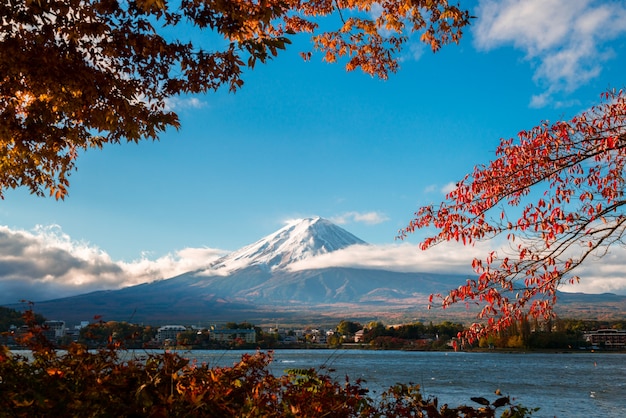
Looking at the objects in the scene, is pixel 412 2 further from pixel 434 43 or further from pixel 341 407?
pixel 341 407

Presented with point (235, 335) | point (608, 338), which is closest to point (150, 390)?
point (235, 335)

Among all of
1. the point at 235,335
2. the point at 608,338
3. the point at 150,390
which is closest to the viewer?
the point at 150,390

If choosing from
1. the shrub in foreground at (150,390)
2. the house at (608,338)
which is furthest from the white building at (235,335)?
the house at (608,338)

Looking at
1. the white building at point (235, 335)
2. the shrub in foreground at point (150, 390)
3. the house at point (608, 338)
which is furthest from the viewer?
the house at point (608, 338)

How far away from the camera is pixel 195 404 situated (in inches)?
134

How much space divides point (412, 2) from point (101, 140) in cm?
591

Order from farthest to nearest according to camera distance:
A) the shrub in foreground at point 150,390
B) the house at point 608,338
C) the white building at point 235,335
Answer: the house at point 608,338 → the white building at point 235,335 → the shrub in foreground at point 150,390

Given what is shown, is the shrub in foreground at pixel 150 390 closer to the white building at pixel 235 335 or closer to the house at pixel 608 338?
the white building at pixel 235 335

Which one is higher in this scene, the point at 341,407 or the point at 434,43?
the point at 434,43

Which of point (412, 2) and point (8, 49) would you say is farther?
point (412, 2)

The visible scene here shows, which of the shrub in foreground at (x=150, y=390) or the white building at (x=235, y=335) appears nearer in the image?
the shrub in foreground at (x=150, y=390)

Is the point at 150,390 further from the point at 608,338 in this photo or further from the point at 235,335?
the point at 608,338

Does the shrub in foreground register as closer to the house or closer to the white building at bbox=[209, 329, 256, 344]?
the white building at bbox=[209, 329, 256, 344]

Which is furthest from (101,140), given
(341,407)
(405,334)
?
(405,334)
